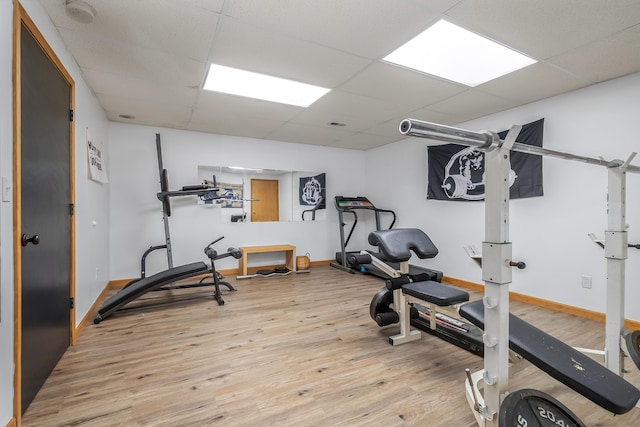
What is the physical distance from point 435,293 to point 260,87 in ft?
8.61

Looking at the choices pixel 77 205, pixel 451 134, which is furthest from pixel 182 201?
pixel 451 134

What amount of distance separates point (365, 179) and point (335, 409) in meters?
5.03

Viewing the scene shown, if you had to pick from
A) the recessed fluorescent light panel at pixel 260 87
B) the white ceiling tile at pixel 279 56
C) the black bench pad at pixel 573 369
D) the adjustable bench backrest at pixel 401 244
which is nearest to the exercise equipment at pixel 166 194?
the recessed fluorescent light panel at pixel 260 87

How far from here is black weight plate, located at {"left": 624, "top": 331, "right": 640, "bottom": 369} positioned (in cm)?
161

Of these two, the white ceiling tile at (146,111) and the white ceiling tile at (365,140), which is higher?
the white ceiling tile at (365,140)

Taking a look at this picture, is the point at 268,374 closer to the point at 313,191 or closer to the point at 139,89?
the point at 139,89

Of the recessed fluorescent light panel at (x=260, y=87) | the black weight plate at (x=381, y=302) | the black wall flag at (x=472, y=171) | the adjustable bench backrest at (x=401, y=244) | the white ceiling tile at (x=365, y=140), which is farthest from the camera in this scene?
the white ceiling tile at (x=365, y=140)

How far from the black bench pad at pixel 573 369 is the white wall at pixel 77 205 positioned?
7.54 ft

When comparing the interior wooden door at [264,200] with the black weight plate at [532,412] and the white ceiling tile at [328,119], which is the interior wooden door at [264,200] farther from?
the black weight plate at [532,412]

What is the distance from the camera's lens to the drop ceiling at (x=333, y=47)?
1.86 metres

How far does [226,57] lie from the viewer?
7.98ft

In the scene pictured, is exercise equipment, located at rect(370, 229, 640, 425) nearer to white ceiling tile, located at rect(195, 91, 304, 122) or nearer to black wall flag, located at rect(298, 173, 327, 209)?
white ceiling tile, located at rect(195, 91, 304, 122)

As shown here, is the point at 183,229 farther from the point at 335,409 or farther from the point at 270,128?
the point at 335,409

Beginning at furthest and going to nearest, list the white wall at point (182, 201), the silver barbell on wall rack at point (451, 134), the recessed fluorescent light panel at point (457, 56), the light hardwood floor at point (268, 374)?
the white wall at point (182, 201), the recessed fluorescent light panel at point (457, 56), the light hardwood floor at point (268, 374), the silver barbell on wall rack at point (451, 134)
